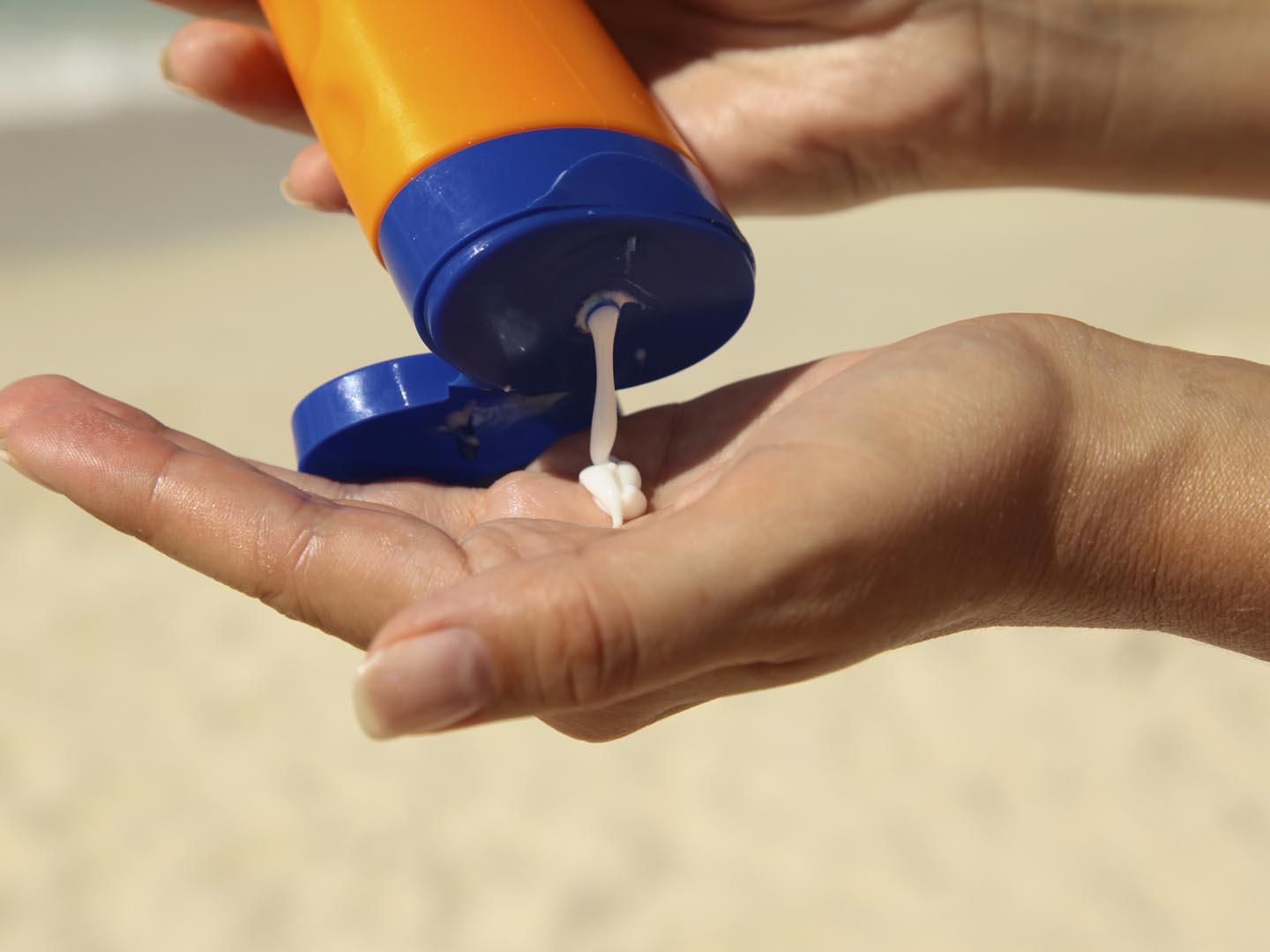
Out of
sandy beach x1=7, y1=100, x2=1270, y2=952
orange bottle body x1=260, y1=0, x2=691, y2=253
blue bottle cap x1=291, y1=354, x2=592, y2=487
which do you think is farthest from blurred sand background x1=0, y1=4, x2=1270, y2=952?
orange bottle body x1=260, y1=0, x2=691, y2=253

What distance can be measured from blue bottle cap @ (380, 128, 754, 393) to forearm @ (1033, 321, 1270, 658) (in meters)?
0.36

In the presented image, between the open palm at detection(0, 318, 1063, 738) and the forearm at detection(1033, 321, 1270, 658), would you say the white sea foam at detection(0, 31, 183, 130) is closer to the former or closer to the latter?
the open palm at detection(0, 318, 1063, 738)

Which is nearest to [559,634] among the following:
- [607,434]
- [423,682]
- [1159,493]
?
[423,682]

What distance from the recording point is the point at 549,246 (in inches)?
45.8

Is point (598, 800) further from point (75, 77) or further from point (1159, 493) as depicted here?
point (75, 77)

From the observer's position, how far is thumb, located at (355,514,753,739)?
2.80 ft

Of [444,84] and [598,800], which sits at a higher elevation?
[444,84]

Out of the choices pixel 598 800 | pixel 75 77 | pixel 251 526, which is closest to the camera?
pixel 251 526

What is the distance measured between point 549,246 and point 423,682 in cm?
48

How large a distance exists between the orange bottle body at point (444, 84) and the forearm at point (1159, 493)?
1.64 ft

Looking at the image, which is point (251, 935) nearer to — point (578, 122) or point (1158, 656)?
point (578, 122)

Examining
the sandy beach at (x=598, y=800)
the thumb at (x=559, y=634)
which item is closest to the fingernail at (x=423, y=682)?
the thumb at (x=559, y=634)

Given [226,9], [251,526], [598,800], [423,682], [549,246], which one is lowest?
[598,800]

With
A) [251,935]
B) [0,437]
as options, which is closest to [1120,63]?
[0,437]
